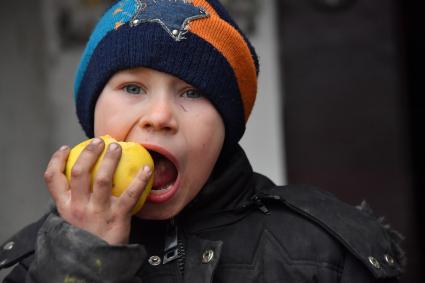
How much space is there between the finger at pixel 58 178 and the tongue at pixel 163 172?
0.22 m

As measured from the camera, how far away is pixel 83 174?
1.62m

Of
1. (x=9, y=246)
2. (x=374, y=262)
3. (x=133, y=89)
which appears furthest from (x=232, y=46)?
(x=9, y=246)

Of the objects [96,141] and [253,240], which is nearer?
[96,141]

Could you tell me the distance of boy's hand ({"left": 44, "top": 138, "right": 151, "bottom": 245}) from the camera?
162 centimetres

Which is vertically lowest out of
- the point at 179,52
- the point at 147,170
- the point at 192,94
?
the point at 147,170

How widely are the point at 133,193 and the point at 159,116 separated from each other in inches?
7.5

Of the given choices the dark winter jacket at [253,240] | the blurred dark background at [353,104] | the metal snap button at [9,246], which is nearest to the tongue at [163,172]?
the dark winter jacket at [253,240]

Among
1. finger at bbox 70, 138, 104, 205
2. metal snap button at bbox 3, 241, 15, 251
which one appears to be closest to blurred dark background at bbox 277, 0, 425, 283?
metal snap button at bbox 3, 241, 15, 251

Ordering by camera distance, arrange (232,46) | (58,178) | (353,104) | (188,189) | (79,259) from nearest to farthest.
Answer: (79,259) < (58,178) < (188,189) < (232,46) < (353,104)

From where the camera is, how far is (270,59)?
3.44 metres

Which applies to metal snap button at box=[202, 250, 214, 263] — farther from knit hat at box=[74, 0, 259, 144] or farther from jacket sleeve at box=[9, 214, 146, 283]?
knit hat at box=[74, 0, 259, 144]

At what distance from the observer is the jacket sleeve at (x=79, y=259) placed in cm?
156

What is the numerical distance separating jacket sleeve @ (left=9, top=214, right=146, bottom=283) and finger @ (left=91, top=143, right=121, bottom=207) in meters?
0.08

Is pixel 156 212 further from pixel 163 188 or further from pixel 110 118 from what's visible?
pixel 110 118
